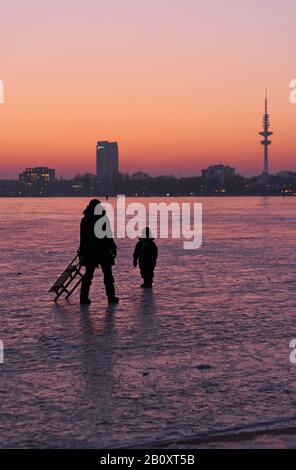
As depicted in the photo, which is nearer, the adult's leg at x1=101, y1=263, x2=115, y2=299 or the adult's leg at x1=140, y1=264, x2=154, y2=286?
the adult's leg at x1=101, y1=263, x2=115, y2=299

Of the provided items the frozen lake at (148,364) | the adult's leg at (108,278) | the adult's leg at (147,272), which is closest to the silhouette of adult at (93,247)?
the adult's leg at (108,278)

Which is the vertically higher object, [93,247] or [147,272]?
[93,247]

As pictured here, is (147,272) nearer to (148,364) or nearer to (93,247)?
(93,247)

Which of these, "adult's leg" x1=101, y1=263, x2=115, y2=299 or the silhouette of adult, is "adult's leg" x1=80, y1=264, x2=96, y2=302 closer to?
the silhouette of adult

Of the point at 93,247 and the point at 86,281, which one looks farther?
the point at 86,281

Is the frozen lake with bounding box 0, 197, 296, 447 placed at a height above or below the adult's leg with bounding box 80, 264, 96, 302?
below

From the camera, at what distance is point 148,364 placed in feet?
21.5

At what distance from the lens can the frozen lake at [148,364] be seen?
470 cm

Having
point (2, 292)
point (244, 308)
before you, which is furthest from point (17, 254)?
point (244, 308)

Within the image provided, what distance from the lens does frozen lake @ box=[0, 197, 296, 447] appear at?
4.70m

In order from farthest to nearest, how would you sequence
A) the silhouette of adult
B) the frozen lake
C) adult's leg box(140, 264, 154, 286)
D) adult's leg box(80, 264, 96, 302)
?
adult's leg box(140, 264, 154, 286) → adult's leg box(80, 264, 96, 302) → the silhouette of adult → the frozen lake

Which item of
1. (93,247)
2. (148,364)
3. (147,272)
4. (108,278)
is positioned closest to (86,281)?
(108,278)

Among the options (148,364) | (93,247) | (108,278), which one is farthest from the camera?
(108,278)

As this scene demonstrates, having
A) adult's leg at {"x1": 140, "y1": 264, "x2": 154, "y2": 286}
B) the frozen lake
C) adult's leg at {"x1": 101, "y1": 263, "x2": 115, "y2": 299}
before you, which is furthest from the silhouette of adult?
adult's leg at {"x1": 140, "y1": 264, "x2": 154, "y2": 286}
